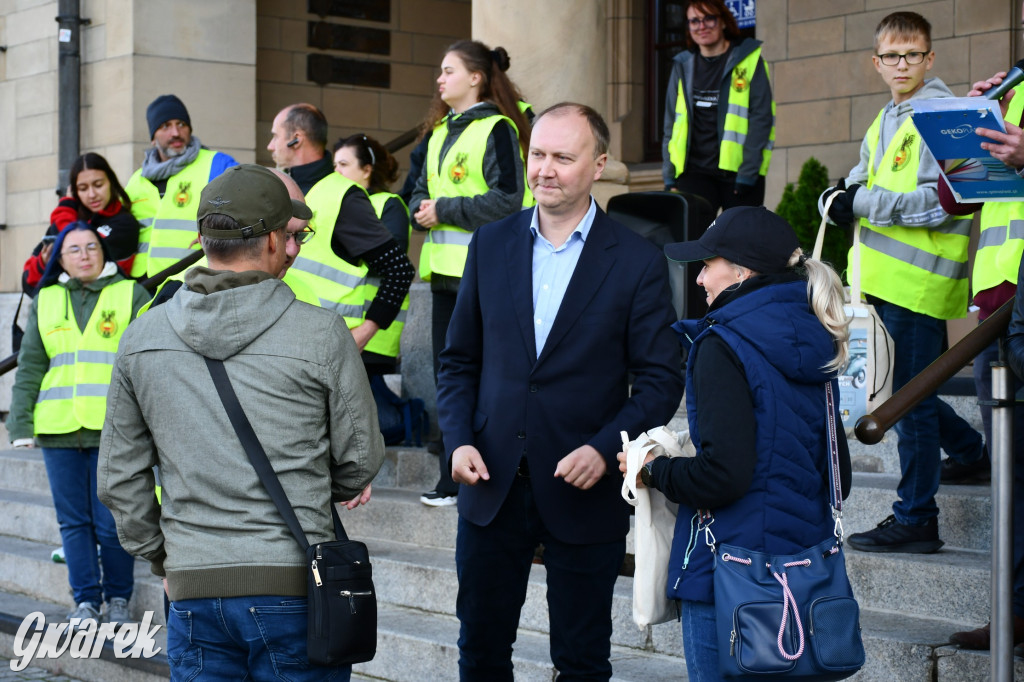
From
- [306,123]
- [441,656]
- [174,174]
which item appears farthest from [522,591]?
[174,174]

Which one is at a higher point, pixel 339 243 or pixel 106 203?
pixel 106 203

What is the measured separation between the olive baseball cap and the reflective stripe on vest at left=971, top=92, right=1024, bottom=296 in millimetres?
2531

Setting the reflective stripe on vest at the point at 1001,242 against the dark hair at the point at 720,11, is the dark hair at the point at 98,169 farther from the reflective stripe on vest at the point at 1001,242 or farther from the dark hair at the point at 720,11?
the reflective stripe on vest at the point at 1001,242

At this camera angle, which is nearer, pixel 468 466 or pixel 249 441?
pixel 249 441

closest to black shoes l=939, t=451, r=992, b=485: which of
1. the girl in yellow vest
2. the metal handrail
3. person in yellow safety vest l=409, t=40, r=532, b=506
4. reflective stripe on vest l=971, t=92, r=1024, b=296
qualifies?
reflective stripe on vest l=971, t=92, r=1024, b=296

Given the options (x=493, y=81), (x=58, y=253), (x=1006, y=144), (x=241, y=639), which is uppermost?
(x=493, y=81)

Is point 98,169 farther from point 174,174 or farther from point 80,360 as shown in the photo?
point 80,360

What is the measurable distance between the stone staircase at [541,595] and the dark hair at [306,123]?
6.11 feet

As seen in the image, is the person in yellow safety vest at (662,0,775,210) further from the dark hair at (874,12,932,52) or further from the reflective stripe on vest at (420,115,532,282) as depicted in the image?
the dark hair at (874,12,932,52)

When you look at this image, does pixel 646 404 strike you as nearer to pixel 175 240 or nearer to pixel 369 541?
pixel 369 541

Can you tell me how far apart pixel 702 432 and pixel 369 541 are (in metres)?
4.01

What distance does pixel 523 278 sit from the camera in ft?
13.7

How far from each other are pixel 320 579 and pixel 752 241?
136 cm

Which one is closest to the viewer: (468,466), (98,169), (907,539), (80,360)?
(468,466)
